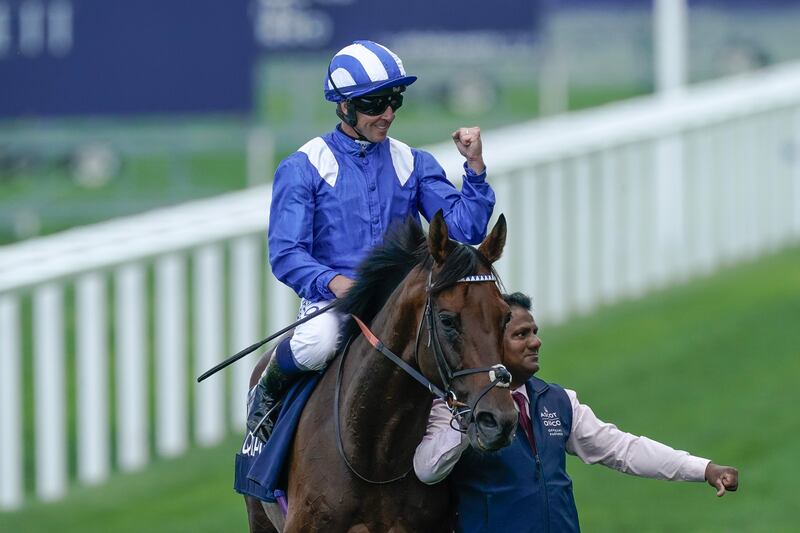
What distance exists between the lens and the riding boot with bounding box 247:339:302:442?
4.88m

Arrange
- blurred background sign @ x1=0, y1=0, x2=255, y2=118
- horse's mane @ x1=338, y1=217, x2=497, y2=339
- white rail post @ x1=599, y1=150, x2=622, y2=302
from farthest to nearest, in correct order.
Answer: blurred background sign @ x1=0, y1=0, x2=255, y2=118, white rail post @ x1=599, y1=150, x2=622, y2=302, horse's mane @ x1=338, y1=217, x2=497, y2=339

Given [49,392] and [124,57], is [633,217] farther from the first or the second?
[49,392]

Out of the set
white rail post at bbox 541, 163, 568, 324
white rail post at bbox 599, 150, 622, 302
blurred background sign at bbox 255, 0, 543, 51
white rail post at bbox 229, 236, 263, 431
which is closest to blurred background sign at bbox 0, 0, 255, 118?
blurred background sign at bbox 255, 0, 543, 51

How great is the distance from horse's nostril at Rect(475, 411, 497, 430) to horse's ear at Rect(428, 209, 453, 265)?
44 cm

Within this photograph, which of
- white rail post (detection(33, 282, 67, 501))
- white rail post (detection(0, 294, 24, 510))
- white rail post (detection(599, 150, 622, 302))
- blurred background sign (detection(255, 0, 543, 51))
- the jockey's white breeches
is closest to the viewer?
the jockey's white breeches

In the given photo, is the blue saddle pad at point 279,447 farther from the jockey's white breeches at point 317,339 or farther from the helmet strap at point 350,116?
the helmet strap at point 350,116

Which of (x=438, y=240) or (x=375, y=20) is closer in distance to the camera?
(x=438, y=240)

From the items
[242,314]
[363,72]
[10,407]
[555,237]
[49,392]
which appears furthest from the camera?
[555,237]

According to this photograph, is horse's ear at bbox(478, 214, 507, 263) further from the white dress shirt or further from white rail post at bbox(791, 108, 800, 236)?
white rail post at bbox(791, 108, 800, 236)

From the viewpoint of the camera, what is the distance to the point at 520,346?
4.50 metres

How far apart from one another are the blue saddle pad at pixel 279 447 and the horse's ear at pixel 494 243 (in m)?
0.78

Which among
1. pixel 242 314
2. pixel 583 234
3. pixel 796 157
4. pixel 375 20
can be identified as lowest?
pixel 242 314

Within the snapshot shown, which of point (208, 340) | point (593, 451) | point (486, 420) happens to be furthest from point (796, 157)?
point (486, 420)

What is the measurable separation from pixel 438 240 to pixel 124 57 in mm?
9021
